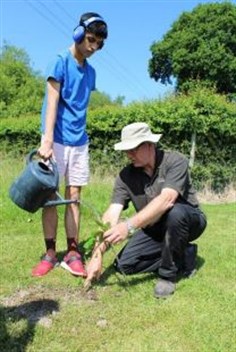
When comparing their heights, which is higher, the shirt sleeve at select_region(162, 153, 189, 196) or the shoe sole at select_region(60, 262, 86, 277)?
the shirt sleeve at select_region(162, 153, 189, 196)

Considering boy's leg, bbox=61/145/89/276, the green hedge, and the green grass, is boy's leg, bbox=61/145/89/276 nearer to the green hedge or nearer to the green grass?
the green grass

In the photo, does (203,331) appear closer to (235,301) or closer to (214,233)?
(235,301)

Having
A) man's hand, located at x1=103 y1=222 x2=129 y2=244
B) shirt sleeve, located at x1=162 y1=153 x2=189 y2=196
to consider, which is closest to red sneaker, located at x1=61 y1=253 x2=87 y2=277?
man's hand, located at x1=103 y1=222 x2=129 y2=244

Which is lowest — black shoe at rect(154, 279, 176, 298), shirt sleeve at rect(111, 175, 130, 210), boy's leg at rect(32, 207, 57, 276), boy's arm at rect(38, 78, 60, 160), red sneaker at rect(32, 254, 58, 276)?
black shoe at rect(154, 279, 176, 298)

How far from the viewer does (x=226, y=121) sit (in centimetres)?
1186

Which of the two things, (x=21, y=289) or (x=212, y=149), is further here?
(x=212, y=149)

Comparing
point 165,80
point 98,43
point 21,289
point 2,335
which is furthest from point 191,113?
point 165,80

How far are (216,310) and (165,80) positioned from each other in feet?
133

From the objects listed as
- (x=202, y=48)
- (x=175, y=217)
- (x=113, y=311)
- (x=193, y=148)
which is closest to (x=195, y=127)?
(x=193, y=148)

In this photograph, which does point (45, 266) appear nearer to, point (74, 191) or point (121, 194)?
point (74, 191)

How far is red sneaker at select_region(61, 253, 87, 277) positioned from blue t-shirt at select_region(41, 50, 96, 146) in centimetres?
98

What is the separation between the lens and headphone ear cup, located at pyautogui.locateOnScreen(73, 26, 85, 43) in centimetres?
477

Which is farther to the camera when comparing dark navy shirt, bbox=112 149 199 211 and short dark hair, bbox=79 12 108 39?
short dark hair, bbox=79 12 108 39

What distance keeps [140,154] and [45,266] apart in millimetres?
1350
